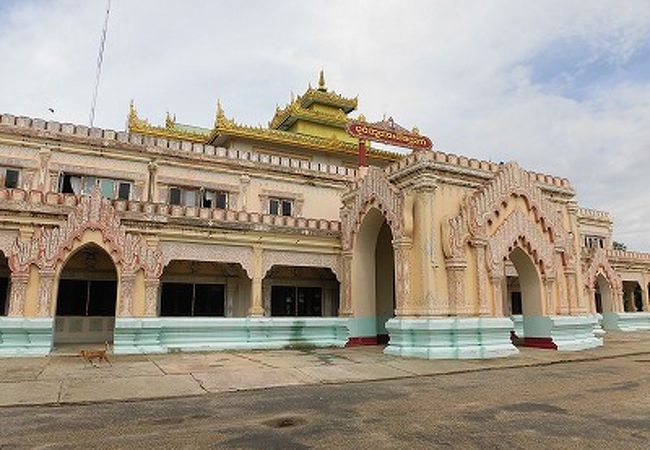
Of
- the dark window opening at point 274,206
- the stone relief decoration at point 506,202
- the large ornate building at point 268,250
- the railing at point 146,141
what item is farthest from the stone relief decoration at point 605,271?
the dark window opening at point 274,206

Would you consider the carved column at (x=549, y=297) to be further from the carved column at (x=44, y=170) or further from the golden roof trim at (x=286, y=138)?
the carved column at (x=44, y=170)

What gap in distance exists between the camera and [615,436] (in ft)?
20.6

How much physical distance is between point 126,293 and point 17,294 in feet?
9.81

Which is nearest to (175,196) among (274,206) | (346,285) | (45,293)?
(274,206)

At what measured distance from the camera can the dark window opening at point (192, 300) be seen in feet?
64.3

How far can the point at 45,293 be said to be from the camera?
14.9m

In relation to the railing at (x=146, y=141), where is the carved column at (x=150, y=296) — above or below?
below

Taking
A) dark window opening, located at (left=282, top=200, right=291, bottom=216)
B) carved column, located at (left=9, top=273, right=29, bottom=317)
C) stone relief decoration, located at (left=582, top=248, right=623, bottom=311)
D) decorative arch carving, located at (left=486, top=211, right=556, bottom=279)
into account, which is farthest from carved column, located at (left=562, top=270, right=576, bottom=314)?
carved column, located at (left=9, top=273, right=29, bottom=317)

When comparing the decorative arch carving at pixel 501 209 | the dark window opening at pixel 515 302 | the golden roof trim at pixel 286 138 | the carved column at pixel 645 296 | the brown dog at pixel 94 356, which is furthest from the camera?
the carved column at pixel 645 296

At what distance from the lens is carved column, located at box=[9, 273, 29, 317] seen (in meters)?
14.5

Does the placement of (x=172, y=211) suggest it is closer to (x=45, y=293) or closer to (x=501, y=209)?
(x=45, y=293)

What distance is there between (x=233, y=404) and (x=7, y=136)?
1617 centimetres

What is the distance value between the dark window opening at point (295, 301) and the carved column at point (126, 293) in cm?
696

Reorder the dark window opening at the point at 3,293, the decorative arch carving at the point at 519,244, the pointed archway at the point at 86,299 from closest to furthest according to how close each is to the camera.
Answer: the decorative arch carving at the point at 519,244
the dark window opening at the point at 3,293
the pointed archway at the point at 86,299
